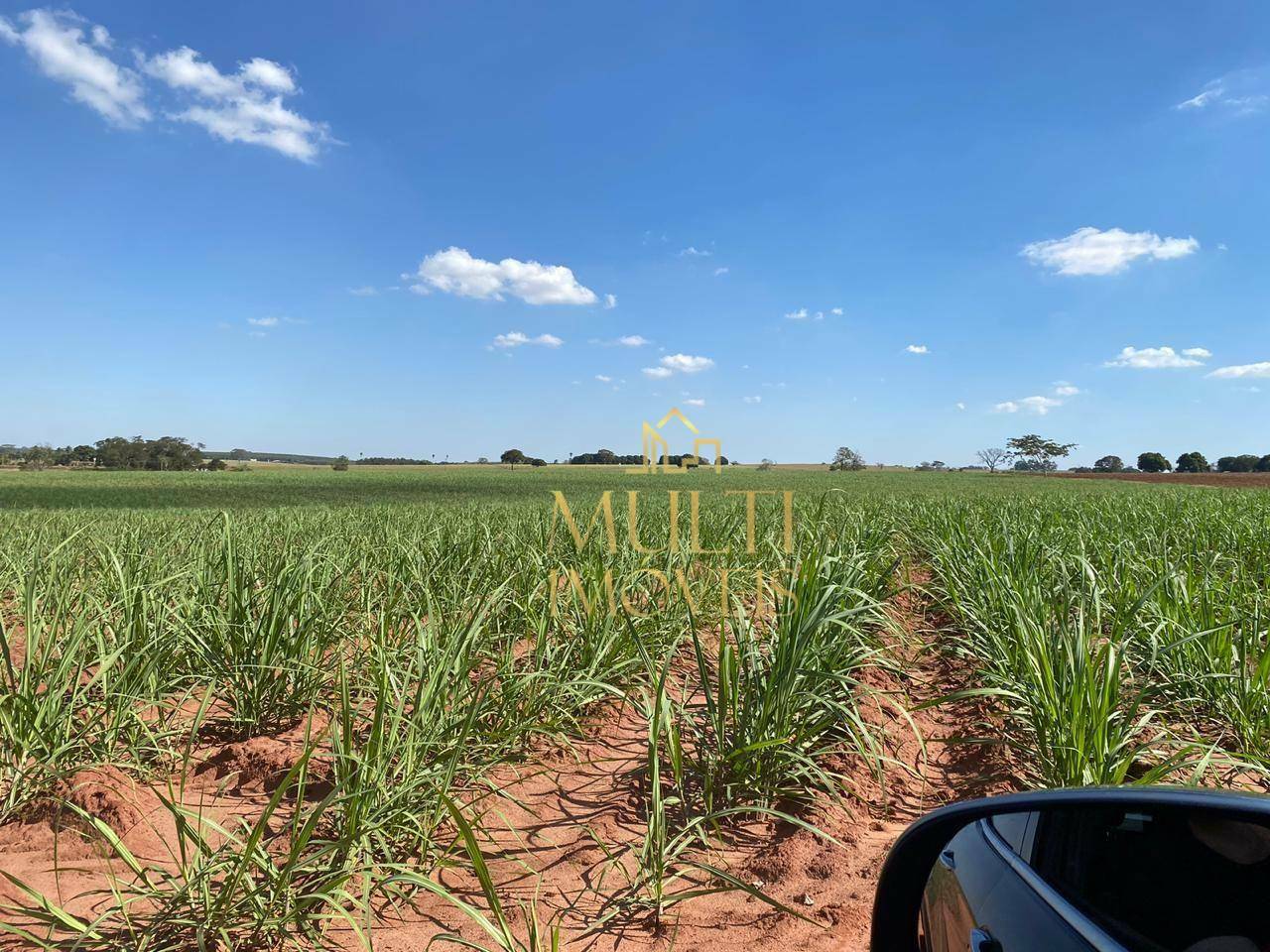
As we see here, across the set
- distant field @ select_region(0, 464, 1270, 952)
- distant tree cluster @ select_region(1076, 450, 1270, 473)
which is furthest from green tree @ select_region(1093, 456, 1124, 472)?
distant field @ select_region(0, 464, 1270, 952)

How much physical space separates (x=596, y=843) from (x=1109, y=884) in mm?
1576

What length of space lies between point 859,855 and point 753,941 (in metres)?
0.50

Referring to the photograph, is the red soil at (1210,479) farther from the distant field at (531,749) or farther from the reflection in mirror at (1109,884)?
the reflection in mirror at (1109,884)

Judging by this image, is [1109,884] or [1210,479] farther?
[1210,479]

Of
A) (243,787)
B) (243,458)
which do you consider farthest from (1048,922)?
(243,458)

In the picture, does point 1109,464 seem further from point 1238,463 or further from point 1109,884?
point 1109,884

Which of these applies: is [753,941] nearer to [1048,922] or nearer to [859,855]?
[859,855]

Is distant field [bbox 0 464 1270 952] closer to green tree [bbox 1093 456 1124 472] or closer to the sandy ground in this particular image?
the sandy ground

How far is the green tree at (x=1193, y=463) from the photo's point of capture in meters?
93.1

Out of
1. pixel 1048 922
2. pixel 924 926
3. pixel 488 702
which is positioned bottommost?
pixel 488 702

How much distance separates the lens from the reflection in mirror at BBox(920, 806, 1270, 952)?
556 mm

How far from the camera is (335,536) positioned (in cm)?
457

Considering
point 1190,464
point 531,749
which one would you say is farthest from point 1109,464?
point 531,749

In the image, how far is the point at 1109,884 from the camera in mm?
673
